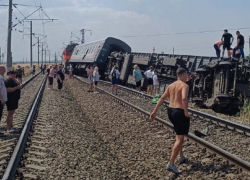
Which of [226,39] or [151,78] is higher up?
[226,39]

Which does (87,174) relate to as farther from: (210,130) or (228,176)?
(210,130)

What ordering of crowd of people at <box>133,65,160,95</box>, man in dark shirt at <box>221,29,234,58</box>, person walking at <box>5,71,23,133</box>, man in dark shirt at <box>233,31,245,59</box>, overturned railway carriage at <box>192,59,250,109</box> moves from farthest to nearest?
crowd of people at <box>133,65,160,95</box> < man in dark shirt at <box>221,29,234,58</box> < man in dark shirt at <box>233,31,245,59</box> < overturned railway carriage at <box>192,59,250,109</box> < person walking at <box>5,71,23,133</box>

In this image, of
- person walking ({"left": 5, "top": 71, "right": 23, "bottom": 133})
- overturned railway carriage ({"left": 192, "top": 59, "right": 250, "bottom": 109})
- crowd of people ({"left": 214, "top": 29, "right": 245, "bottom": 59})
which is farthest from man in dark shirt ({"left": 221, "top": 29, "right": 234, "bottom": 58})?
person walking ({"left": 5, "top": 71, "right": 23, "bottom": 133})

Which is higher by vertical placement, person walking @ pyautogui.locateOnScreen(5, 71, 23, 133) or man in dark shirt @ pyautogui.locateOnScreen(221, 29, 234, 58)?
man in dark shirt @ pyautogui.locateOnScreen(221, 29, 234, 58)

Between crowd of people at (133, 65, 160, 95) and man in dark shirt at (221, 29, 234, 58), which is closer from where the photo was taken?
Result: man in dark shirt at (221, 29, 234, 58)

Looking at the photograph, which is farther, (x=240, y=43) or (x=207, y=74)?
(x=240, y=43)

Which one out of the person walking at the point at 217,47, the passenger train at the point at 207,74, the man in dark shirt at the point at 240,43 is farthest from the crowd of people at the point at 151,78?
the man in dark shirt at the point at 240,43

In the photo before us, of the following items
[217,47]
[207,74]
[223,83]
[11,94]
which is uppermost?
[217,47]

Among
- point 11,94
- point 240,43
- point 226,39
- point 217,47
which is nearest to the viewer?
point 11,94

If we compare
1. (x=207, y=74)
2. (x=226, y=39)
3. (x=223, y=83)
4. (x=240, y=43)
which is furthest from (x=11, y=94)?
(x=240, y=43)

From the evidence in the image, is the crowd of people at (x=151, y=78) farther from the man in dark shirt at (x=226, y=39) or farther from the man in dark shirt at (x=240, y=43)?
the man in dark shirt at (x=240, y=43)

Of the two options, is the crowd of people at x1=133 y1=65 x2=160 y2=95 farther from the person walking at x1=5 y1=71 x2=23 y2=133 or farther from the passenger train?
the person walking at x1=5 y1=71 x2=23 y2=133

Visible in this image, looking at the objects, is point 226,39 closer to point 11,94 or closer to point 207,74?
point 207,74

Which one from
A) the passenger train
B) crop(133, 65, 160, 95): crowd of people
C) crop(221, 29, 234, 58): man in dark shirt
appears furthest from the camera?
crop(133, 65, 160, 95): crowd of people
